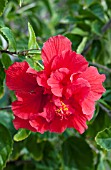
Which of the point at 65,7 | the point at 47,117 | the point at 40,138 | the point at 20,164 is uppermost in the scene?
the point at 65,7

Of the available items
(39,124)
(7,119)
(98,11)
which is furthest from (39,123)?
(98,11)

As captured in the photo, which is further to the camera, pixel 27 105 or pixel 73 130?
pixel 73 130

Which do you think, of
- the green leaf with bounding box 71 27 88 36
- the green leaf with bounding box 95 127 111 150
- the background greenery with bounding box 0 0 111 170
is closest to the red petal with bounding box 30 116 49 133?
the green leaf with bounding box 95 127 111 150

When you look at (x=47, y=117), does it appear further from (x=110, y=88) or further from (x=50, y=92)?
Answer: (x=110, y=88)

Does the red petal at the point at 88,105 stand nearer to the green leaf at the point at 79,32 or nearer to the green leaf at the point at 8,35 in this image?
the green leaf at the point at 8,35

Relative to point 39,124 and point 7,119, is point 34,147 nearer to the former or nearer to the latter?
point 7,119

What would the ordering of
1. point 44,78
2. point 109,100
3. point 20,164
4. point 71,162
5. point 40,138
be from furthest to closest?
point 20,164, point 71,162, point 40,138, point 109,100, point 44,78

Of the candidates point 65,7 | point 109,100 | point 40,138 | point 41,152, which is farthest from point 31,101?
point 65,7
